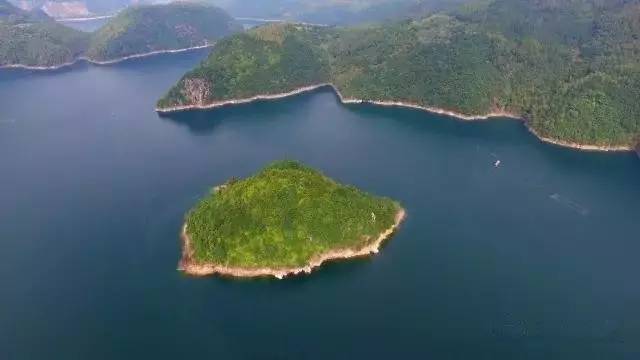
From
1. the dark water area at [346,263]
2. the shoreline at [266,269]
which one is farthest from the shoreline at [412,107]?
the shoreline at [266,269]

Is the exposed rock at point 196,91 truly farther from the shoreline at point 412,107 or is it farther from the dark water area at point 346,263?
the dark water area at point 346,263

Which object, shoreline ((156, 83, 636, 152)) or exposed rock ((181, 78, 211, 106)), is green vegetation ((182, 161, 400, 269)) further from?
exposed rock ((181, 78, 211, 106))

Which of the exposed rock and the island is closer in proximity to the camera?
the island

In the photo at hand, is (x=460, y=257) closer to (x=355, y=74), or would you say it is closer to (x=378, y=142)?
(x=378, y=142)

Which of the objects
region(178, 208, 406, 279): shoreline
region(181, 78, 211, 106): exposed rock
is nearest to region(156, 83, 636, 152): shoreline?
region(181, 78, 211, 106): exposed rock

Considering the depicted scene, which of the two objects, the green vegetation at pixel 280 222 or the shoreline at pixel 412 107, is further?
the shoreline at pixel 412 107

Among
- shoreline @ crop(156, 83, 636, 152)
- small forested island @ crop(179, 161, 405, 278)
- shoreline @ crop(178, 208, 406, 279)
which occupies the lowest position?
shoreline @ crop(178, 208, 406, 279)

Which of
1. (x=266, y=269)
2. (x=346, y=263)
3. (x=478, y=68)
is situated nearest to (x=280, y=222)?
(x=266, y=269)

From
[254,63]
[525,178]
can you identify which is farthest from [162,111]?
[525,178]
